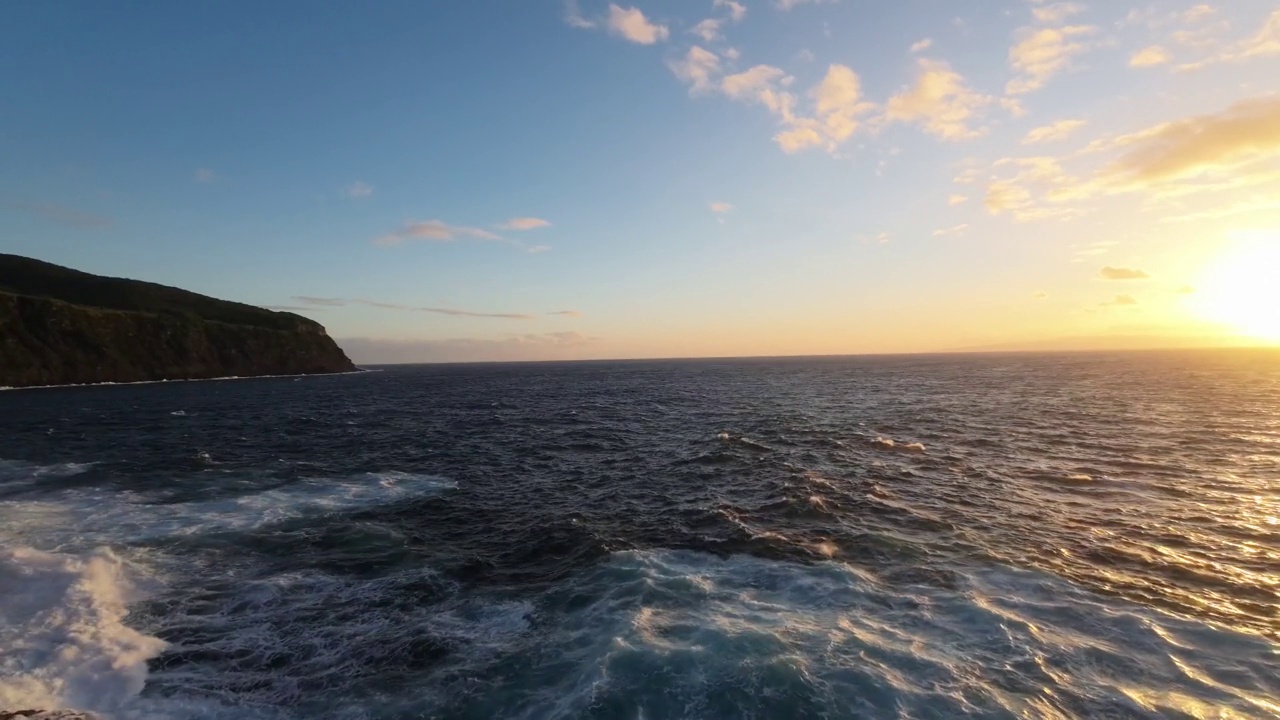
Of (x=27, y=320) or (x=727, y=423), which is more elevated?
(x=27, y=320)

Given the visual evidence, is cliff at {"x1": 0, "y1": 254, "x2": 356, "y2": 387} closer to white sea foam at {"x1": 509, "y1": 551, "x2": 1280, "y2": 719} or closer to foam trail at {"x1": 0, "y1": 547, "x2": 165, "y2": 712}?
foam trail at {"x1": 0, "y1": 547, "x2": 165, "y2": 712}

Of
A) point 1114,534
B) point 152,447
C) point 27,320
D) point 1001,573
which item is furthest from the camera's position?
point 27,320

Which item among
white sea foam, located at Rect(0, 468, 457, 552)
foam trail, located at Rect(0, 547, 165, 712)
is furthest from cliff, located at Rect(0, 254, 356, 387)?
foam trail, located at Rect(0, 547, 165, 712)

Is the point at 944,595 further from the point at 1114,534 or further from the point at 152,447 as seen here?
the point at 152,447

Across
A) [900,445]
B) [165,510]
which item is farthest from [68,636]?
[900,445]

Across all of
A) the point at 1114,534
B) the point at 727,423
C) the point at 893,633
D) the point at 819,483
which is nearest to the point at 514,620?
the point at 893,633
